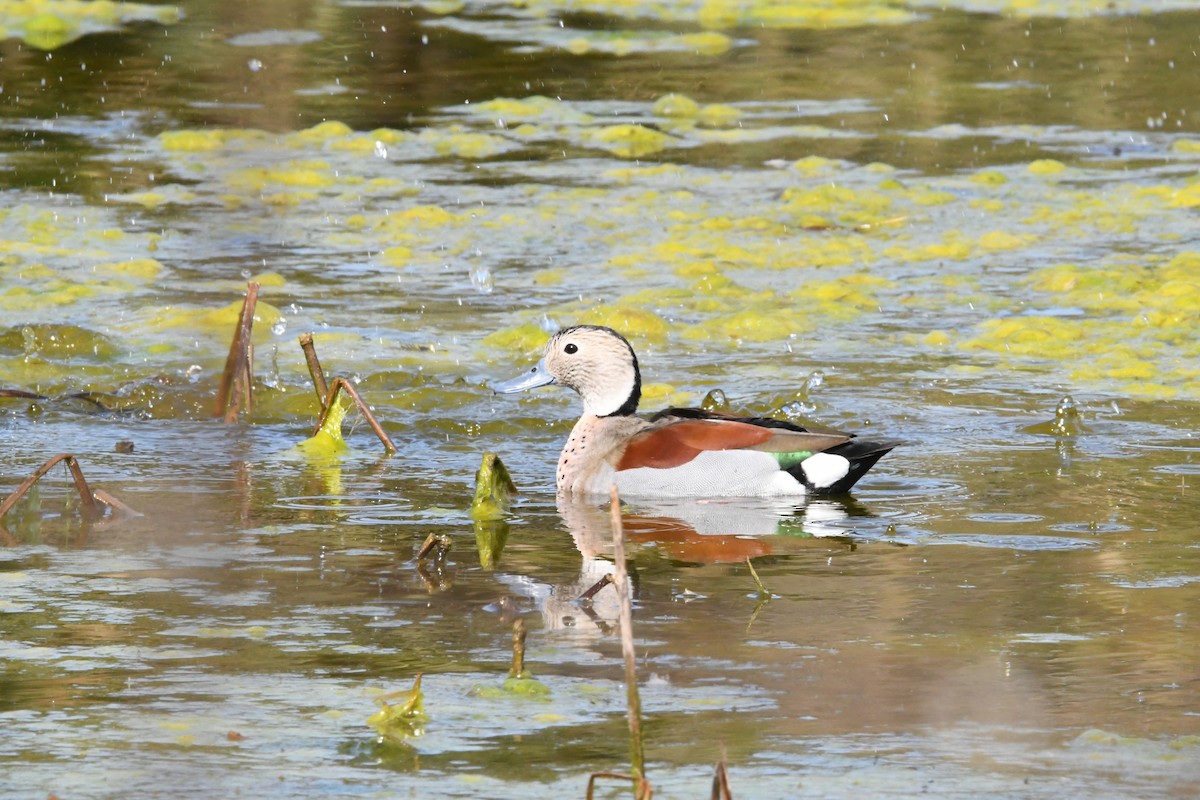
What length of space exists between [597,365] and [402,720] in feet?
12.9

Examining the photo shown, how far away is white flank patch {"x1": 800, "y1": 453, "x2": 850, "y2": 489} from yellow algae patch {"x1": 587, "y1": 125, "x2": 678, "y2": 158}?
7220 mm

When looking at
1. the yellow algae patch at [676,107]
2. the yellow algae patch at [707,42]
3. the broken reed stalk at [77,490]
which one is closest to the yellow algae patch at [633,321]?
the broken reed stalk at [77,490]

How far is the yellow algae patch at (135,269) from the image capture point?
11695 mm

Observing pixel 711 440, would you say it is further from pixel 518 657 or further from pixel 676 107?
pixel 676 107

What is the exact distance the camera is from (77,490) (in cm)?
730

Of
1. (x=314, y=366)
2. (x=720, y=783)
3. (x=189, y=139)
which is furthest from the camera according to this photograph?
(x=189, y=139)

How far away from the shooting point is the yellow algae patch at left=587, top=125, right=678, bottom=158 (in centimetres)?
1505

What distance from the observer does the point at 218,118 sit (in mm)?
15664

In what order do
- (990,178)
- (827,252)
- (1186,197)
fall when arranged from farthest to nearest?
(990,178) → (1186,197) → (827,252)

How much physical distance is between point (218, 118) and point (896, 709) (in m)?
11.5

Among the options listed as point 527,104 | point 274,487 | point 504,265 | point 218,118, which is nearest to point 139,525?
point 274,487

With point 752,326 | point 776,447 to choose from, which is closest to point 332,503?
point 776,447

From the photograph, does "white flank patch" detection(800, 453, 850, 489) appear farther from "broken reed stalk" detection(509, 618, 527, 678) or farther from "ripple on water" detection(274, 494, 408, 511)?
"broken reed stalk" detection(509, 618, 527, 678)

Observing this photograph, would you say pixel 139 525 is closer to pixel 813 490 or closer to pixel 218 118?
pixel 813 490
